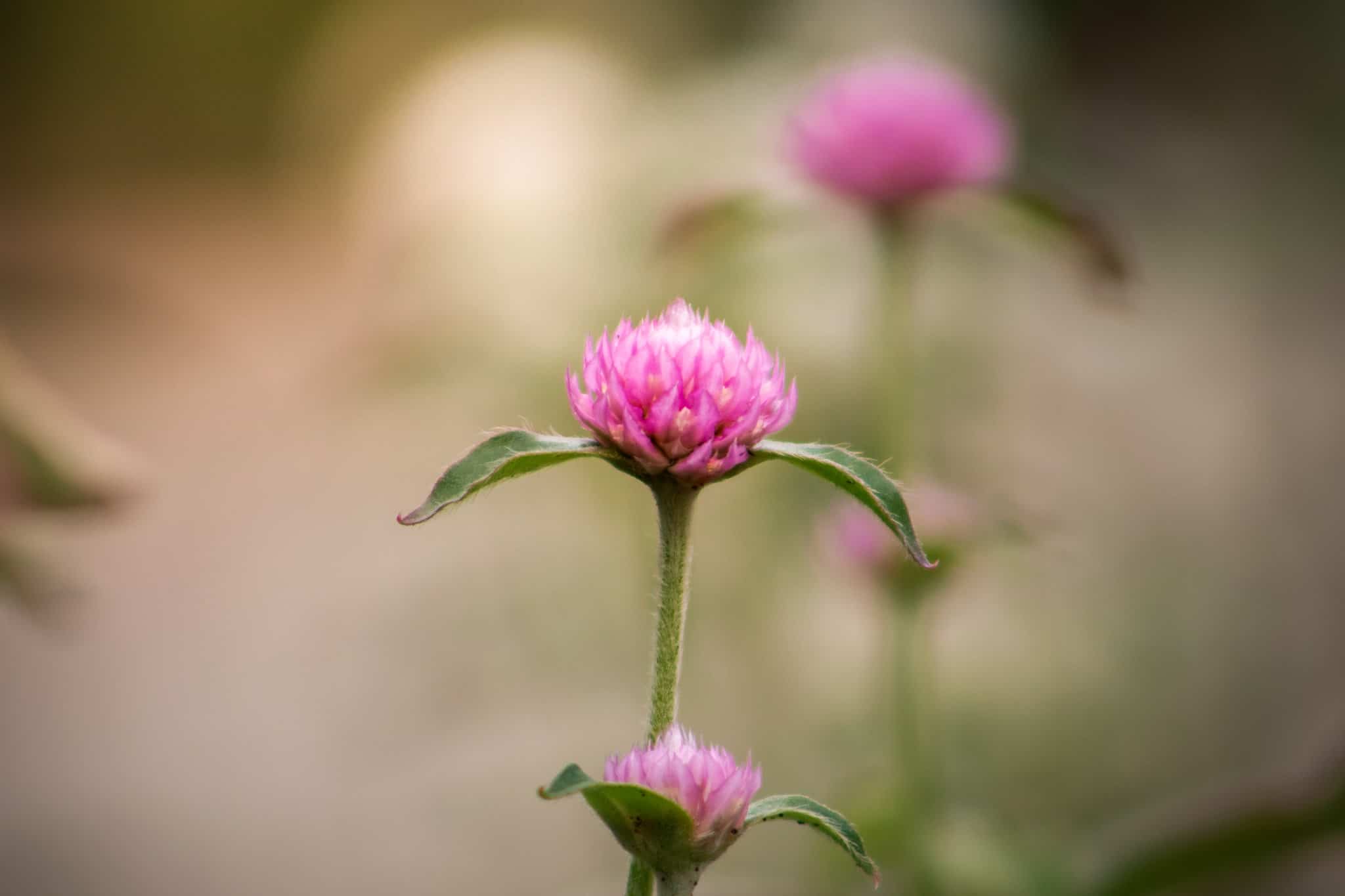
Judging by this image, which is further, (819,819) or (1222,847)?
(1222,847)

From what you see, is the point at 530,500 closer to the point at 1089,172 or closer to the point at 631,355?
the point at 631,355

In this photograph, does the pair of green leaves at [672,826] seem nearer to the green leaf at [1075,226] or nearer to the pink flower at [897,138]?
the green leaf at [1075,226]

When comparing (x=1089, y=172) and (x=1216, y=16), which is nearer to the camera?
(x=1089, y=172)

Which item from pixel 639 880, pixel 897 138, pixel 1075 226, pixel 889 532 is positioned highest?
pixel 897 138

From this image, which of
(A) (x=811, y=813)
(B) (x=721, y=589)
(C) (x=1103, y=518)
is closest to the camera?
(A) (x=811, y=813)

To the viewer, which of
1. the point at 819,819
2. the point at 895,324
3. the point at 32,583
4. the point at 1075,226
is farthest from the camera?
the point at 895,324

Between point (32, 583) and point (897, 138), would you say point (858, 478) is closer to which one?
point (32, 583)

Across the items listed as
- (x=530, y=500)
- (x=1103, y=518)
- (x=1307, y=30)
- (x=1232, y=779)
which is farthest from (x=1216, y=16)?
(x=530, y=500)

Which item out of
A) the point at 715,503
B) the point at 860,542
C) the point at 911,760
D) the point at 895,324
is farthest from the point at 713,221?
the point at 715,503
